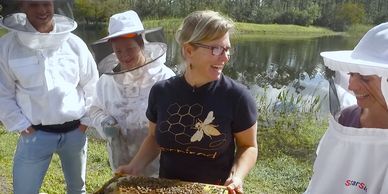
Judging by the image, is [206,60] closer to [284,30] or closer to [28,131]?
[28,131]

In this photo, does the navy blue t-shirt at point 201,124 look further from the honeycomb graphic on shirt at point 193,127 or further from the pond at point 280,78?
the pond at point 280,78

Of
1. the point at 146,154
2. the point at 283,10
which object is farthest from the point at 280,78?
the point at 283,10

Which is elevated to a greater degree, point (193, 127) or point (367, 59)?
point (367, 59)

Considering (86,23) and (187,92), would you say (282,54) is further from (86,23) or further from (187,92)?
(187,92)

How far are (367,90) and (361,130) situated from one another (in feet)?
0.50

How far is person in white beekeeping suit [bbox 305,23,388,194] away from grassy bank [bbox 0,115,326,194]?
294 centimetres

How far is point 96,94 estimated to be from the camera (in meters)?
2.55

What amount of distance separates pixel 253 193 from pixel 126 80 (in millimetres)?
2589

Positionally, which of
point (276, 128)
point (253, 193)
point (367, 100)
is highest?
point (367, 100)

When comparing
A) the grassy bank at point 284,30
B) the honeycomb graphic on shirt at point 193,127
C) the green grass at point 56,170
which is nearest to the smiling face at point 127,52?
the honeycomb graphic on shirt at point 193,127

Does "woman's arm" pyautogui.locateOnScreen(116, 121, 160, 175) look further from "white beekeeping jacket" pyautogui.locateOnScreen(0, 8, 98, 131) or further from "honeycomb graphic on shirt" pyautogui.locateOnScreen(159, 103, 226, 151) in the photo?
"white beekeeping jacket" pyautogui.locateOnScreen(0, 8, 98, 131)

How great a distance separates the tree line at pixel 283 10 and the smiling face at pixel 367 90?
4070cm

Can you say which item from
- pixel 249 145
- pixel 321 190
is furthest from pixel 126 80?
pixel 321 190

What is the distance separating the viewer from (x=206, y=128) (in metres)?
1.90
